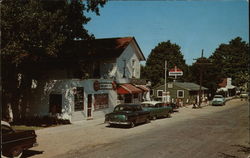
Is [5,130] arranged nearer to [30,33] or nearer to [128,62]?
[30,33]

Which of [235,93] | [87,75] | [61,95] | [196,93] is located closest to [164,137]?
[61,95]

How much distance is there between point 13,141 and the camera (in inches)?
398

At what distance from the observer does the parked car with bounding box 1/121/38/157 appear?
9.77m

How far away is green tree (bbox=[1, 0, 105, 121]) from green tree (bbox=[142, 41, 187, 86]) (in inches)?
1666

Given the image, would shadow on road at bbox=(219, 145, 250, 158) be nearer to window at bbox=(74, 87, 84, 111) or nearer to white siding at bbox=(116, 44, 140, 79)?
window at bbox=(74, 87, 84, 111)

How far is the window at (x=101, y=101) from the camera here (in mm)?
25062

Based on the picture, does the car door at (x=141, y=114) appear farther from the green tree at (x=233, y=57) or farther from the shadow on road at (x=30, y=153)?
the green tree at (x=233, y=57)

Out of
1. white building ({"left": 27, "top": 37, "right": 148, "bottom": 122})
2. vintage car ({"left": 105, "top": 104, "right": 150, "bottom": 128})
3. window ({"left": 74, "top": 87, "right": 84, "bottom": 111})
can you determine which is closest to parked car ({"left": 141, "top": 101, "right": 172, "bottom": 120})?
vintage car ({"left": 105, "top": 104, "right": 150, "bottom": 128})

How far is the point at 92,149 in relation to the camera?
12.3 metres

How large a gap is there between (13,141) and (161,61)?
5873 cm

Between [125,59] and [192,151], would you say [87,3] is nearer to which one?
[125,59]

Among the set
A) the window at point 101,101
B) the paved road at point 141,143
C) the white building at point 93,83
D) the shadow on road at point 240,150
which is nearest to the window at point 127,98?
the white building at point 93,83

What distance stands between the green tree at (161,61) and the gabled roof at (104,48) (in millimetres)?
32783

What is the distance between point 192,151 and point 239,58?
7919 cm
